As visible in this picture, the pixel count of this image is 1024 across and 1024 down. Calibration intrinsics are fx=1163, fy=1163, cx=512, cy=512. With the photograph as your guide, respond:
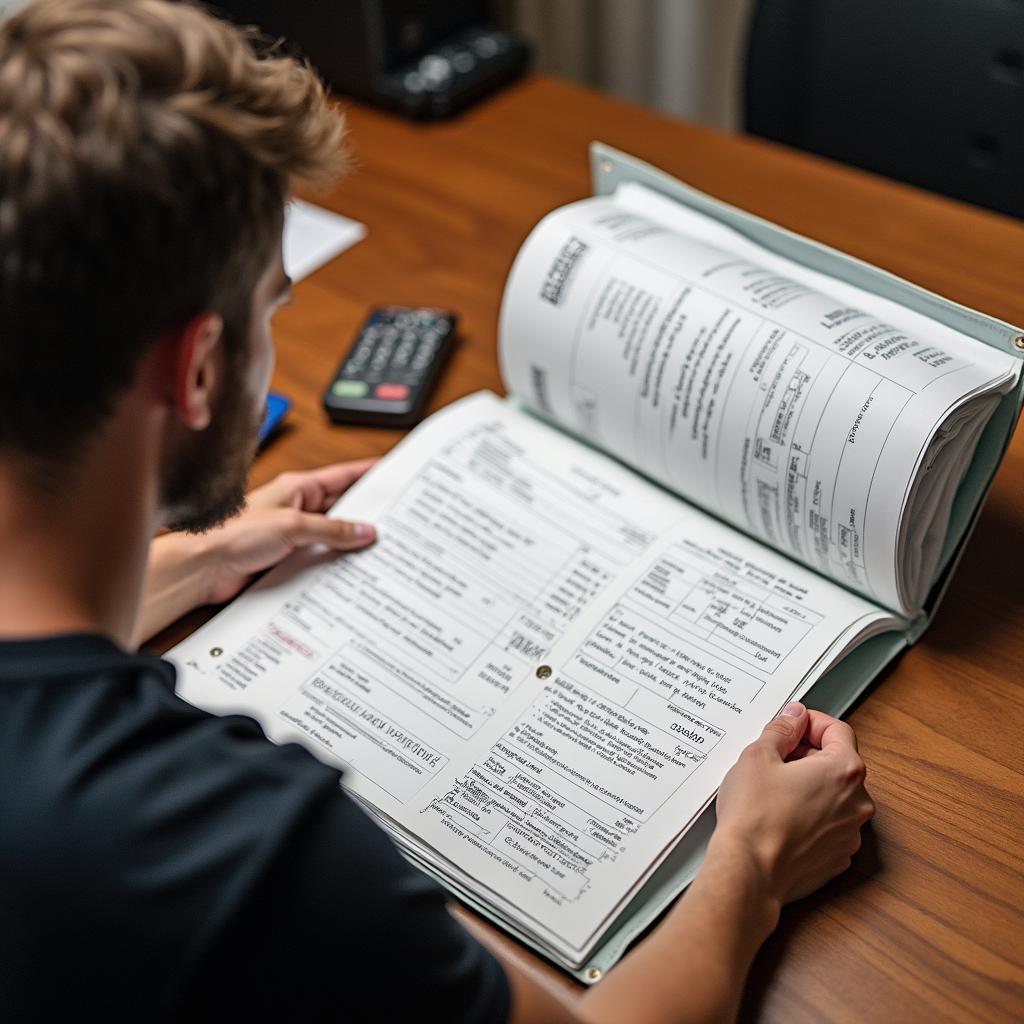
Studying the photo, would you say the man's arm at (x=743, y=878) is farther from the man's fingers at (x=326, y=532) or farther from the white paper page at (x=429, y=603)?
the man's fingers at (x=326, y=532)

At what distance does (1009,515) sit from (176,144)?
0.60 metres

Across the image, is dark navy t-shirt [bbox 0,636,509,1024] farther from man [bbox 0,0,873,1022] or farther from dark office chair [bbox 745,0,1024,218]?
dark office chair [bbox 745,0,1024,218]

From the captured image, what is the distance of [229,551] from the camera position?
80cm

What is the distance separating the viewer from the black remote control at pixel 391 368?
93cm

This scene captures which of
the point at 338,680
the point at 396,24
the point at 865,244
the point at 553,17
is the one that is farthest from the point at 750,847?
the point at 553,17

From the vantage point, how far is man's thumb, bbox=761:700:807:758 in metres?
0.65

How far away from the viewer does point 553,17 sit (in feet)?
6.06

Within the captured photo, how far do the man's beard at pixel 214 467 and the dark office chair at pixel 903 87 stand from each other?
2.77 ft

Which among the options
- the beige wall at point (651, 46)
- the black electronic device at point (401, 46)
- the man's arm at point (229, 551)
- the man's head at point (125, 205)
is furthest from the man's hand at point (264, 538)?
the beige wall at point (651, 46)

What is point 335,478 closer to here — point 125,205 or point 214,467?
point 214,467

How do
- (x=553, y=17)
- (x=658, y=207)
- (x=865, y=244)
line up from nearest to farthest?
(x=658, y=207) < (x=865, y=244) < (x=553, y=17)

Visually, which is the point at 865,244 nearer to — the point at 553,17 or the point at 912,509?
the point at 912,509

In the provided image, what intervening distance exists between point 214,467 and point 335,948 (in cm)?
25

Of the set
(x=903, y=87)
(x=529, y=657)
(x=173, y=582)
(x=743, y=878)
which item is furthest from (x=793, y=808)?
(x=903, y=87)
